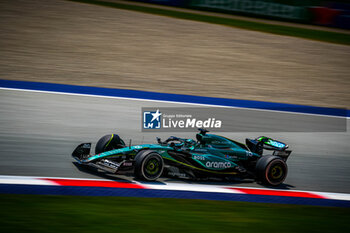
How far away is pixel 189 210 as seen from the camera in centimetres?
543

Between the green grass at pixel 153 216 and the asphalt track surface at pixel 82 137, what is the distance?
36.5 inches

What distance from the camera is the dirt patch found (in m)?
12.9

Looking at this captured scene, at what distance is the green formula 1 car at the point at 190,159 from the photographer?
6031 mm

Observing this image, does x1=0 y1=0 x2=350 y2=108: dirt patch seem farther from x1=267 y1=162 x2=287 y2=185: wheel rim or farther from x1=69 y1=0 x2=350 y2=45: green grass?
x1=267 y1=162 x2=287 y2=185: wheel rim

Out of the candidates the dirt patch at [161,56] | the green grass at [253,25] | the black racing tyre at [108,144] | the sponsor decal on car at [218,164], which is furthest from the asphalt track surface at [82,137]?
the green grass at [253,25]

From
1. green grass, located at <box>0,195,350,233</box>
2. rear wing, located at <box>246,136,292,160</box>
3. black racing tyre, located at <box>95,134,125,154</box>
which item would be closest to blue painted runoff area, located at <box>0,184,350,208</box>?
green grass, located at <box>0,195,350,233</box>

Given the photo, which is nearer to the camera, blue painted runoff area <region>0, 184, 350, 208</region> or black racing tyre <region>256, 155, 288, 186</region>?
blue painted runoff area <region>0, 184, 350, 208</region>

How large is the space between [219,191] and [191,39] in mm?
12155

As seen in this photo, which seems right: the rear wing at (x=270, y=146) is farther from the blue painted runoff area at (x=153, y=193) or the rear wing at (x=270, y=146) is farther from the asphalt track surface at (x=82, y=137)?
the blue painted runoff area at (x=153, y=193)

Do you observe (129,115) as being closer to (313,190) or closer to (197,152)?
(197,152)

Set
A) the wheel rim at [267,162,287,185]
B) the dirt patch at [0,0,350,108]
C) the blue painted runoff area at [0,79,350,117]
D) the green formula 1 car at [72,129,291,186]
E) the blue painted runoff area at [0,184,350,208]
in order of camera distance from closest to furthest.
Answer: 1. the blue painted runoff area at [0,184,350,208]
2. the green formula 1 car at [72,129,291,186]
3. the wheel rim at [267,162,287,185]
4. the blue painted runoff area at [0,79,350,117]
5. the dirt patch at [0,0,350,108]

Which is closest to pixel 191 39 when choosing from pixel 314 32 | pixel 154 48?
pixel 154 48

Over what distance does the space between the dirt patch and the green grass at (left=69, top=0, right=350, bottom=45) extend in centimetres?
80

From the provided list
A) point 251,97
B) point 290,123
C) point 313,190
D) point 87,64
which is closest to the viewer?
point 313,190
